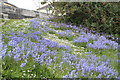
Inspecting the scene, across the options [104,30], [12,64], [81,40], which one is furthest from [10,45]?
[104,30]

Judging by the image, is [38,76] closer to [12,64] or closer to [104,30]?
[12,64]

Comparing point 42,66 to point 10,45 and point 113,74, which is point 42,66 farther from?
point 113,74

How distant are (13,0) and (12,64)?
24111mm

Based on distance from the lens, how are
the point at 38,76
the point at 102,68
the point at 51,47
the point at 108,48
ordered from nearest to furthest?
the point at 38,76 → the point at 102,68 → the point at 51,47 → the point at 108,48

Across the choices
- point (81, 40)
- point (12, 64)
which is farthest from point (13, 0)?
point (12, 64)

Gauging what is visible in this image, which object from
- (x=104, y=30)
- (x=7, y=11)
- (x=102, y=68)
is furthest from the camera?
(x=7, y=11)

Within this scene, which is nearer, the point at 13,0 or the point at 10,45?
the point at 10,45

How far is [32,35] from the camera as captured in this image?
6590 mm

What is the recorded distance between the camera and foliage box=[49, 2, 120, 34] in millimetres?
9219

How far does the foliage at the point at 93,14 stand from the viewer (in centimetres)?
922

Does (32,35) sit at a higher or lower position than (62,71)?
higher

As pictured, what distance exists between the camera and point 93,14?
31.9ft

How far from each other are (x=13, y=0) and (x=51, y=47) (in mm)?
22697

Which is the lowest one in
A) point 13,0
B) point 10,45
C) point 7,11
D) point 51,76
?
point 51,76
